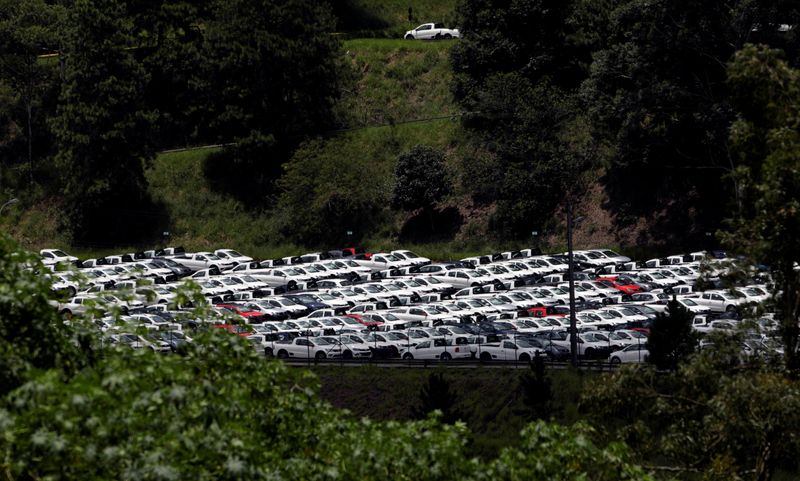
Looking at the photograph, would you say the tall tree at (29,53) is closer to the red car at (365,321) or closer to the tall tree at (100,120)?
the tall tree at (100,120)

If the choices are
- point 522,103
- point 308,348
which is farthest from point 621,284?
point 308,348

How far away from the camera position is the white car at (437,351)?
59.9 metres

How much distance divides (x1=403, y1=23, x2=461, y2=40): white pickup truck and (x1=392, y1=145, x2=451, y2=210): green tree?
24.7 meters

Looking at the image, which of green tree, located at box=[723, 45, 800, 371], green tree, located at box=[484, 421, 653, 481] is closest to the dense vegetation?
green tree, located at box=[723, 45, 800, 371]

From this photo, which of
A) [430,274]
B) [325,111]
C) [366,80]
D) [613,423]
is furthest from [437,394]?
[366,80]

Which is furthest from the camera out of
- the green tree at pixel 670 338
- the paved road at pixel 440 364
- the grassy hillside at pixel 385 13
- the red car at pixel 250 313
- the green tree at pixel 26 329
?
the grassy hillside at pixel 385 13

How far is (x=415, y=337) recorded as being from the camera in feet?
203

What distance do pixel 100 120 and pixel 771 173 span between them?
70663mm

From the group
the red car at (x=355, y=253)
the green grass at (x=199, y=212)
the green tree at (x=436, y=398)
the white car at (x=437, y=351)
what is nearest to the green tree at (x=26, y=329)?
the green tree at (x=436, y=398)

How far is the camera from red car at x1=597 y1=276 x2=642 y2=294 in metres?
71.6

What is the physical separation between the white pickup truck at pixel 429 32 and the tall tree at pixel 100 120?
25735 millimetres

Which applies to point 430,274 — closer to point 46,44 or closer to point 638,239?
point 638,239

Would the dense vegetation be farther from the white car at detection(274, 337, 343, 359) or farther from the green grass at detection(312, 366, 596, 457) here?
the green grass at detection(312, 366, 596, 457)

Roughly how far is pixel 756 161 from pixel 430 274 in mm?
49213
